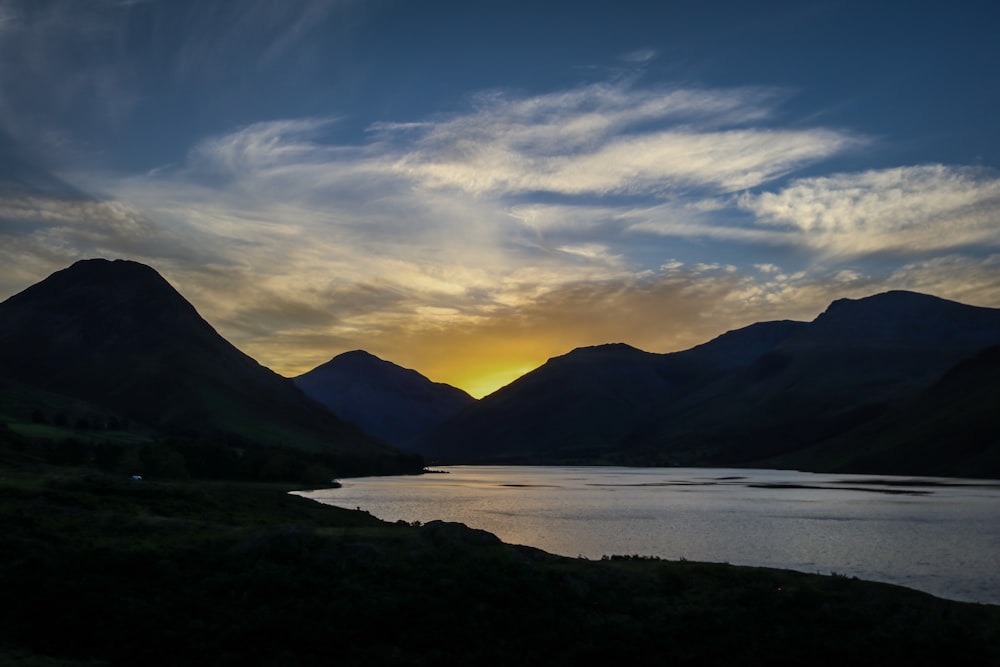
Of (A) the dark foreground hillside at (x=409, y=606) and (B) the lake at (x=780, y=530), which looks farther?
(B) the lake at (x=780, y=530)

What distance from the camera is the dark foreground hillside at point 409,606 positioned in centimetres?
3656

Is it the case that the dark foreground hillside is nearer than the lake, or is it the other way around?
the dark foreground hillside

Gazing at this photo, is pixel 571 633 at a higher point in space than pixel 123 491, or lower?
lower

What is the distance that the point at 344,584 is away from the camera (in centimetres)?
4462

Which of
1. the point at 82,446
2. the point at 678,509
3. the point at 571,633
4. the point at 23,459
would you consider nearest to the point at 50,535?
the point at 571,633

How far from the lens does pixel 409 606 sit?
Result: 42.3 meters

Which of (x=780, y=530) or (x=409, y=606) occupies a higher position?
(x=409, y=606)

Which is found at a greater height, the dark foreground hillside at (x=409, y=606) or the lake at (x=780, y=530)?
the dark foreground hillside at (x=409, y=606)

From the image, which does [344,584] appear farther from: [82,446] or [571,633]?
[82,446]

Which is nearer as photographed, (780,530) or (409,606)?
(409,606)

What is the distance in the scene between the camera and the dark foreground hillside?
36.6m

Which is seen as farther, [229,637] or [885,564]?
[885,564]

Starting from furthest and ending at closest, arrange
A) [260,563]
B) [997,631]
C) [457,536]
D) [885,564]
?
[885,564] → [457,536] → [260,563] → [997,631]

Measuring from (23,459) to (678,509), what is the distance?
11355 centimetres
